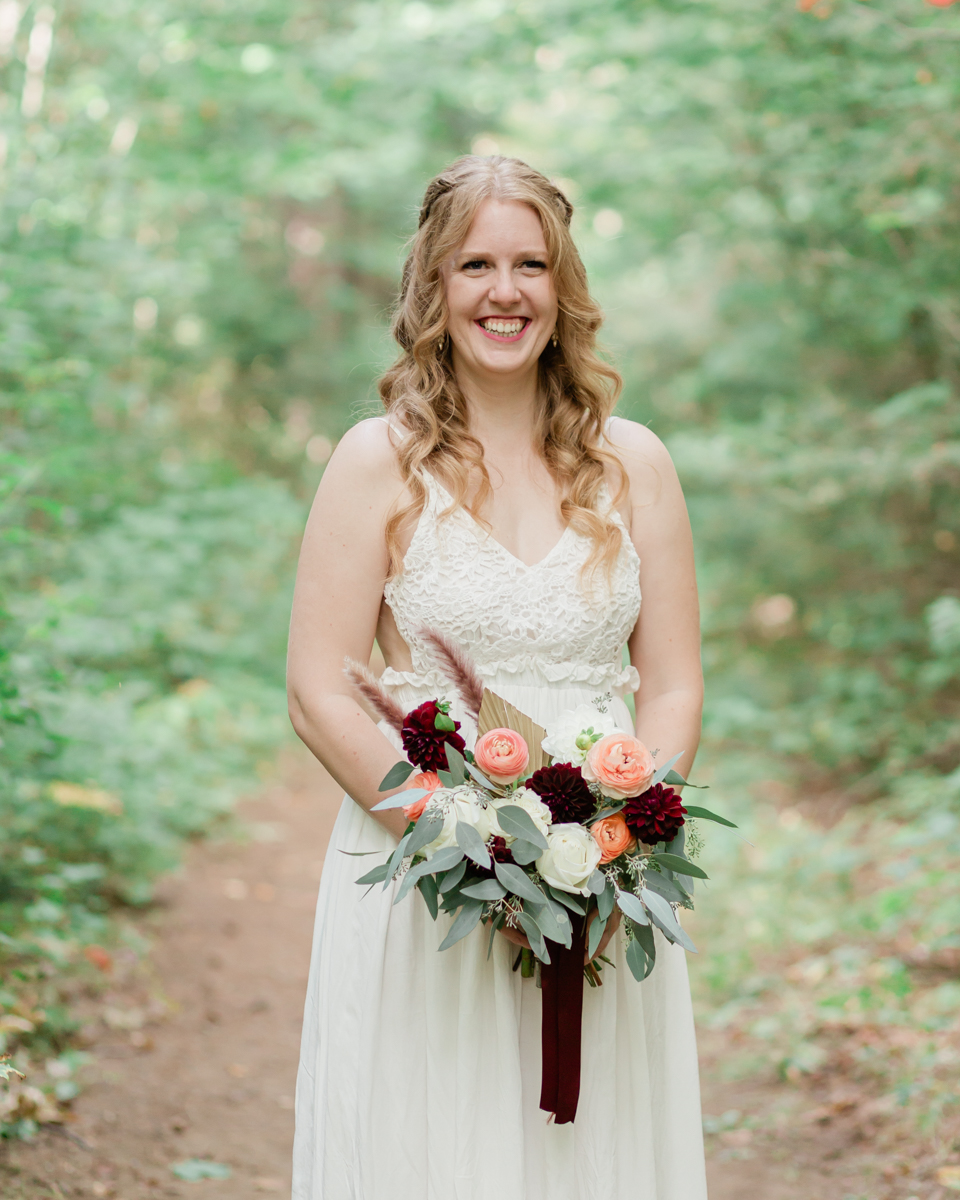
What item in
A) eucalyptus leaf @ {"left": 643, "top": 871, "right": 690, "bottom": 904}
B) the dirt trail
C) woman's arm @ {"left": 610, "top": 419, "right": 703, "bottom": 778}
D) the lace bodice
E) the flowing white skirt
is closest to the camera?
eucalyptus leaf @ {"left": 643, "top": 871, "right": 690, "bottom": 904}

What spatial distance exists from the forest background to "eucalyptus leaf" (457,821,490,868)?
1946 mm

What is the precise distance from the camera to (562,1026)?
2066 millimetres

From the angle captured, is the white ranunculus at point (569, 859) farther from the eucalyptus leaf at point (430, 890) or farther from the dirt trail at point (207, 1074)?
the dirt trail at point (207, 1074)

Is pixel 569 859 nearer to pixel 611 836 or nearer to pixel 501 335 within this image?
pixel 611 836

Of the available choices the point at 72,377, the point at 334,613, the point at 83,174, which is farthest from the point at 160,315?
the point at 334,613

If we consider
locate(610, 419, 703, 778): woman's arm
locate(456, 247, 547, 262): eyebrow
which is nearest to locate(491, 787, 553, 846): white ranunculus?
Result: locate(610, 419, 703, 778): woman's arm

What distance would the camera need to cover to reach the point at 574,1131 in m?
2.26

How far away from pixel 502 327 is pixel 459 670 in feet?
2.42

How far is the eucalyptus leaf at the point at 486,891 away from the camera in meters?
1.89

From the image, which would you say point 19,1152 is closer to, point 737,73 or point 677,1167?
point 677,1167

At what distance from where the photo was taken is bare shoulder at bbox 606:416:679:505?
2.51m

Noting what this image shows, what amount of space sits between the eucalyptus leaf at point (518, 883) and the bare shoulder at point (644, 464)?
0.91 meters

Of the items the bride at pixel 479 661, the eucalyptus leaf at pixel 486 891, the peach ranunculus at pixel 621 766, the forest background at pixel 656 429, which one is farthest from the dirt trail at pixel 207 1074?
the peach ranunculus at pixel 621 766

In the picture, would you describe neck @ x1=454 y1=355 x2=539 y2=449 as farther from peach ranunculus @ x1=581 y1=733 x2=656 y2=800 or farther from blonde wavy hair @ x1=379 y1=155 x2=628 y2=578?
peach ranunculus @ x1=581 y1=733 x2=656 y2=800
